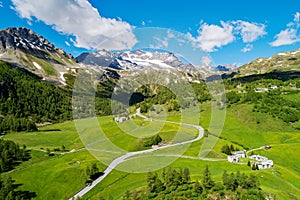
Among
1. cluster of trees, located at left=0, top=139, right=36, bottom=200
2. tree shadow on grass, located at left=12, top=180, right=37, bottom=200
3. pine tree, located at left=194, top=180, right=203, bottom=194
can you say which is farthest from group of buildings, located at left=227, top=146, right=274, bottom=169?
cluster of trees, located at left=0, top=139, right=36, bottom=200

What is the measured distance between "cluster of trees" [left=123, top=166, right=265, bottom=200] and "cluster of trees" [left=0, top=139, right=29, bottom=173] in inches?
2220

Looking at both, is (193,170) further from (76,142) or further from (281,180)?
(76,142)

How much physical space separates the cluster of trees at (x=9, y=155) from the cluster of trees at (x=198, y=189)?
56399 millimetres

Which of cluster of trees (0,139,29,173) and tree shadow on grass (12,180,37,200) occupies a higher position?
cluster of trees (0,139,29,173)

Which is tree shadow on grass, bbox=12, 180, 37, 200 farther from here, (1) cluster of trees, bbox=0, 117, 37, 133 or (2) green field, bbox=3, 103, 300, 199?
(1) cluster of trees, bbox=0, 117, 37, 133

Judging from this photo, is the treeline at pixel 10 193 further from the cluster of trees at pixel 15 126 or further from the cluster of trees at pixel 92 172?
the cluster of trees at pixel 15 126

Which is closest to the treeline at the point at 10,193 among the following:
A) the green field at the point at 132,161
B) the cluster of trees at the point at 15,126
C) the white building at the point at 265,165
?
the green field at the point at 132,161

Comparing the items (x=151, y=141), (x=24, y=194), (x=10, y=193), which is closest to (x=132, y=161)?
(x=151, y=141)

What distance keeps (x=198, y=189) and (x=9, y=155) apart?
79268mm

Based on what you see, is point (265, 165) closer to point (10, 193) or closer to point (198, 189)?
point (198, 189)

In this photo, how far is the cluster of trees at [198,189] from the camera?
51.8 metres

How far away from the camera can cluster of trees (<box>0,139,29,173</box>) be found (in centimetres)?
9331

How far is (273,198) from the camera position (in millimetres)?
53625

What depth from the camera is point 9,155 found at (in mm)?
102562
